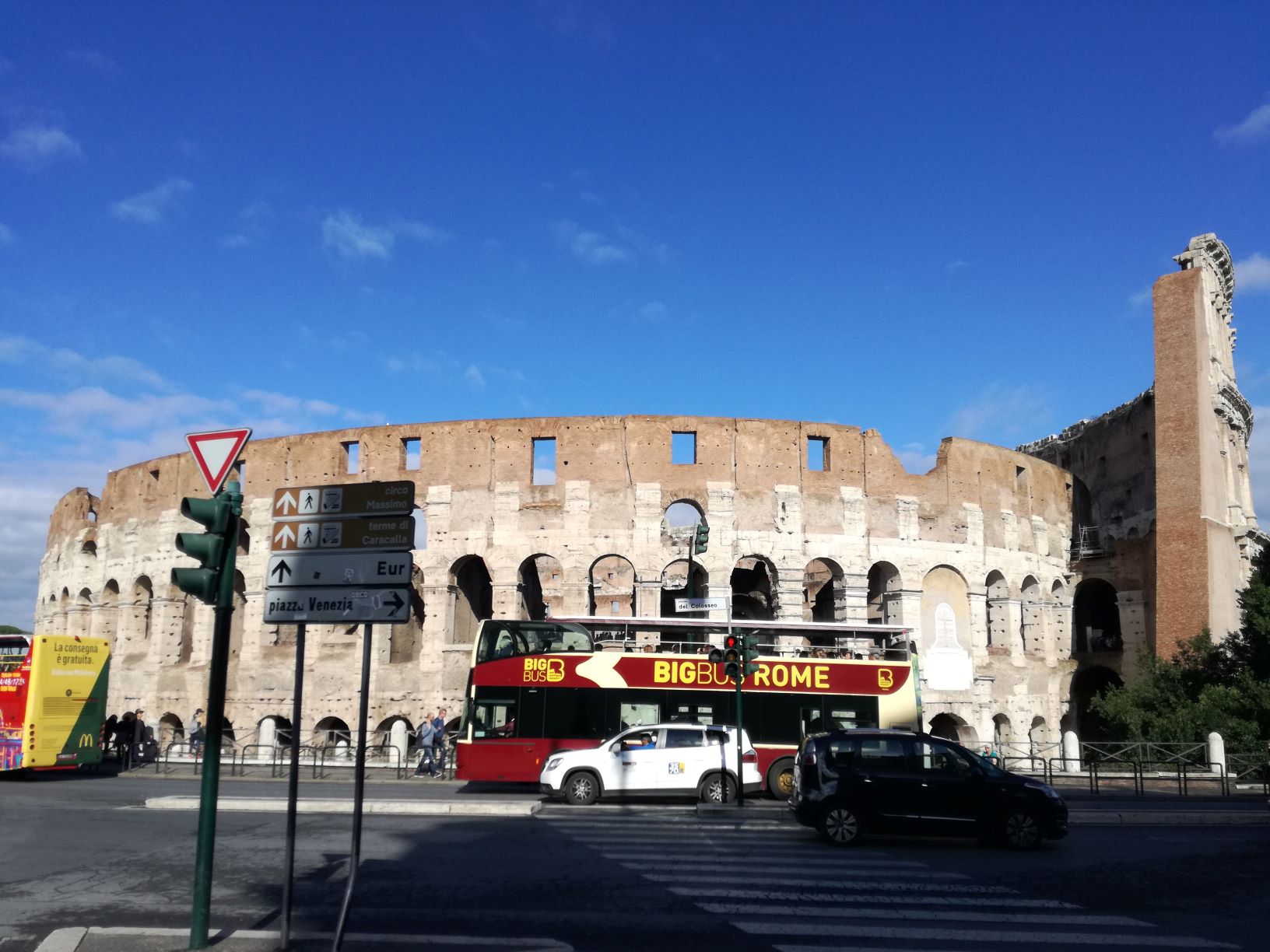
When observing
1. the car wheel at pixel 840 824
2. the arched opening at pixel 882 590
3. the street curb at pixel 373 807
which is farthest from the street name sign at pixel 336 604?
the arched opening at pixel 882 590

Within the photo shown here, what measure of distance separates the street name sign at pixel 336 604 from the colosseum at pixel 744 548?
77.9 feet

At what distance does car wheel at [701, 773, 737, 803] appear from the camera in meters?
18.2

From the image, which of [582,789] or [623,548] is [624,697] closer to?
[582,789]

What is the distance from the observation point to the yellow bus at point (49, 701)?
22.0 metres

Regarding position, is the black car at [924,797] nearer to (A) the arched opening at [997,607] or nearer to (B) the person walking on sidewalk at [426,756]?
(B) the person walking on sidewalk at [426,756]

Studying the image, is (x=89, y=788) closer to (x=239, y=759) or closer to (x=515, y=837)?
(x=239, y=759)

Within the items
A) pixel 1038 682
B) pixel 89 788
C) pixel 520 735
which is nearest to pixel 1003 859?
pixel 520 735

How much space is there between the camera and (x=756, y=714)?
21.1m

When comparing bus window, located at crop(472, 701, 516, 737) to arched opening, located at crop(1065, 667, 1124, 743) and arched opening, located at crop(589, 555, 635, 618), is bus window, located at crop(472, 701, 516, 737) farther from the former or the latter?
arched opening, located at crop(1065, 667, 1124, 743)

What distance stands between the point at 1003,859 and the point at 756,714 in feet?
29.5

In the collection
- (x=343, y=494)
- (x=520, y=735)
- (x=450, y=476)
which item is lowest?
(x=520, y=735)

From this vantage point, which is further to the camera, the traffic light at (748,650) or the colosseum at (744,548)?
the colosseum at (744,548)

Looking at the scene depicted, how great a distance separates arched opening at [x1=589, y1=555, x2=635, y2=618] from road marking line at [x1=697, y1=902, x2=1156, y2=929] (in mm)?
34419

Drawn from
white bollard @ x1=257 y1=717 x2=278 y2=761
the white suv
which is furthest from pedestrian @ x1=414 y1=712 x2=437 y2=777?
the white suv
